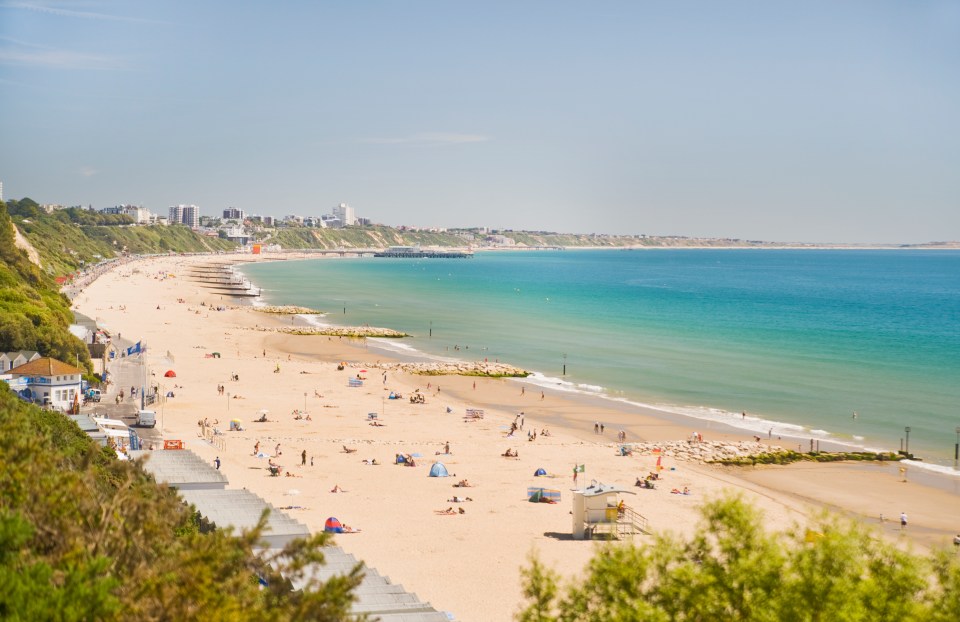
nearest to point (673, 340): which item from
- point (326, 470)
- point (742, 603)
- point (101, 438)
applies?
point (326, 470)

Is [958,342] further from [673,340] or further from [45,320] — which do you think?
[45,320]

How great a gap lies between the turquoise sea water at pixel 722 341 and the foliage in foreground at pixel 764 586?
28.4 meters

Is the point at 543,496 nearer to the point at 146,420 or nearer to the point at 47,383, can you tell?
the point at 146,420

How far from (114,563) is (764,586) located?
8.93m

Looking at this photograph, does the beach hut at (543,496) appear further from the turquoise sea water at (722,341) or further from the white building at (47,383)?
the white building at (47,383)

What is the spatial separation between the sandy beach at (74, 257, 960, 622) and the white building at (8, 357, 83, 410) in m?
4.24

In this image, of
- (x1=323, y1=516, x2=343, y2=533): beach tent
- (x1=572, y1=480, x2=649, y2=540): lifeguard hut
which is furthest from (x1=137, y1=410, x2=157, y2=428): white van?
(x1=572, y1=480, x2=649, y2=540): lifeguard hut

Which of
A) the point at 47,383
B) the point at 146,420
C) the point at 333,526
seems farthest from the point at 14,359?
the point at 333,526

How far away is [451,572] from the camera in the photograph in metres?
22.3

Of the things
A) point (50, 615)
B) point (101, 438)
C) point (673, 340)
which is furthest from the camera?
point (673, 340)

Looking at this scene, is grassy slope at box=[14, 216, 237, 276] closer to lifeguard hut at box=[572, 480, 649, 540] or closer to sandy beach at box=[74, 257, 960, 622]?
sandy beach at box=[74, 257, 960, 622]

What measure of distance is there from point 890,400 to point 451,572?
35.4 metres

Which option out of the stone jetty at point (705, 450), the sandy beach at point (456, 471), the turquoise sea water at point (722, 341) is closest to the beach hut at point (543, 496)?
the sandy beach at point (456, 471)

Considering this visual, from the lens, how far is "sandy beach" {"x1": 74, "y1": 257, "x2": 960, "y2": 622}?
23.8 metres
